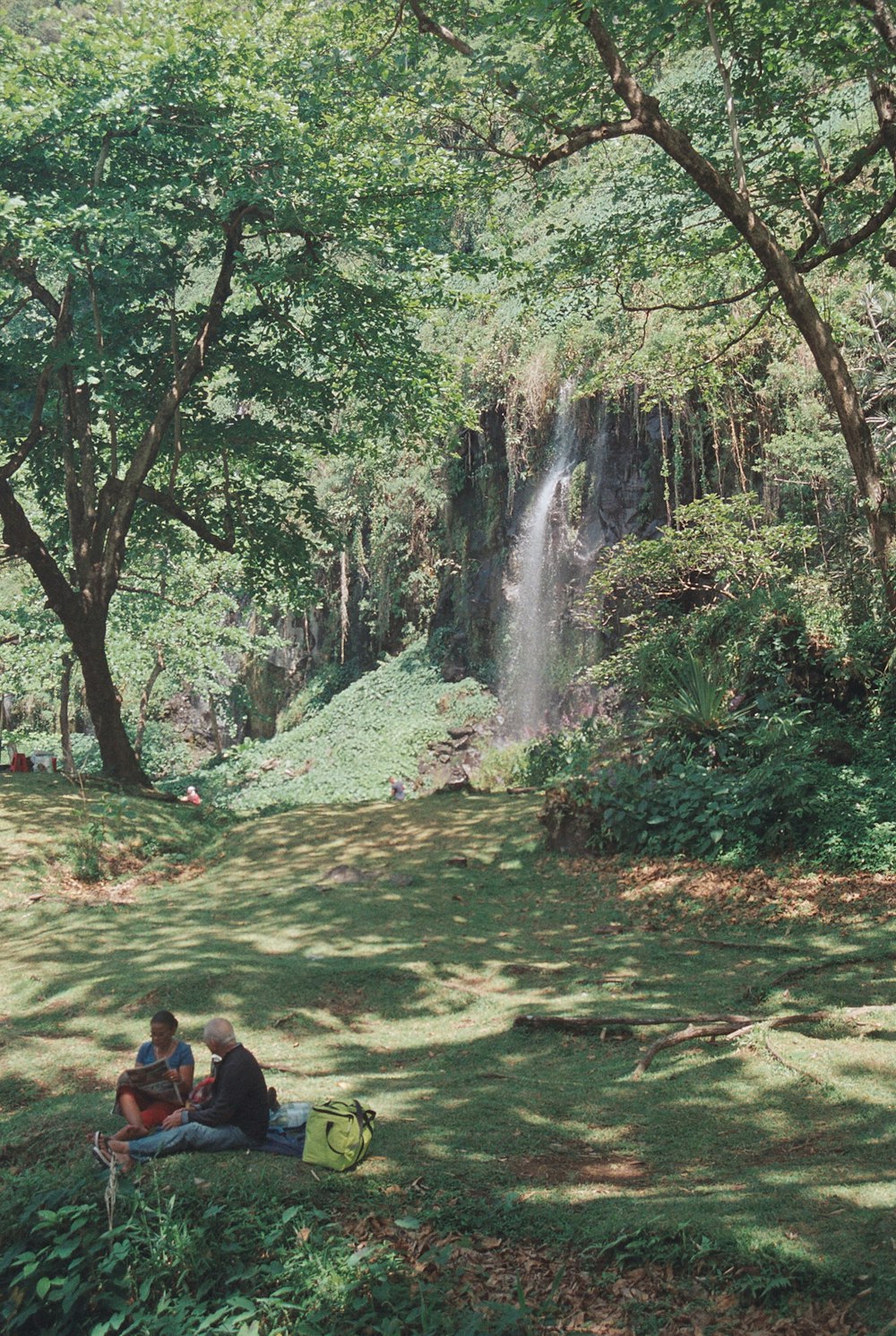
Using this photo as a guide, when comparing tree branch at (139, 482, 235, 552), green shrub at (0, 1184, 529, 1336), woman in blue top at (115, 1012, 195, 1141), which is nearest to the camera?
green shrub at (0, 1184, 529, 1336)

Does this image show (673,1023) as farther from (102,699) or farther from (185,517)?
(185,517)

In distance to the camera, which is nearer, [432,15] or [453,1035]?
[453,1035]

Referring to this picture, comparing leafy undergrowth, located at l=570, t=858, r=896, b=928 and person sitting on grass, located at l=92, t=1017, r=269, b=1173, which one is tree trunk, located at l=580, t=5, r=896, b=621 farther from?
person sitting on grass, located at l=92, t=1017, r=269, b=1173

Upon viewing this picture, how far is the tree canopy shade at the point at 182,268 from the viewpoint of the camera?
40.6ft

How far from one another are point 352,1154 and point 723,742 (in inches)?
317

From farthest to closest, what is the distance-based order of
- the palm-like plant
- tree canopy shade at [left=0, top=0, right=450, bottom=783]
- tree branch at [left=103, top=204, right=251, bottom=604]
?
tree branch at [left=103, top=204, right=251, bottom=604]
tree canopy shade at [left=0, top=0, right=450, bottom=783]
the palm-like plant

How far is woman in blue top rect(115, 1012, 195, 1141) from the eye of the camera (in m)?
5.29

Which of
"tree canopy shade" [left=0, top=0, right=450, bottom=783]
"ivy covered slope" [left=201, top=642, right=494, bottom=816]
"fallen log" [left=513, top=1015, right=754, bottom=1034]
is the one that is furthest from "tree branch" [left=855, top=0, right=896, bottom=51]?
"ivy covered slope" [left=201, top=642, right=494, bottom=816]

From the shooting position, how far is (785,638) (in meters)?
12.5

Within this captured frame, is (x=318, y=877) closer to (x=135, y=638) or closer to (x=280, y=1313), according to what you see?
(x=280, y=1313)

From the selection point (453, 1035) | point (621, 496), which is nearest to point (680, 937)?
point (453, 1035)

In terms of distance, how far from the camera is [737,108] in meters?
11.9

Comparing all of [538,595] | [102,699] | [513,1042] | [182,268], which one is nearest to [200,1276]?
[513,1042]

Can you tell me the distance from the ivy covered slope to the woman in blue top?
14.4m
